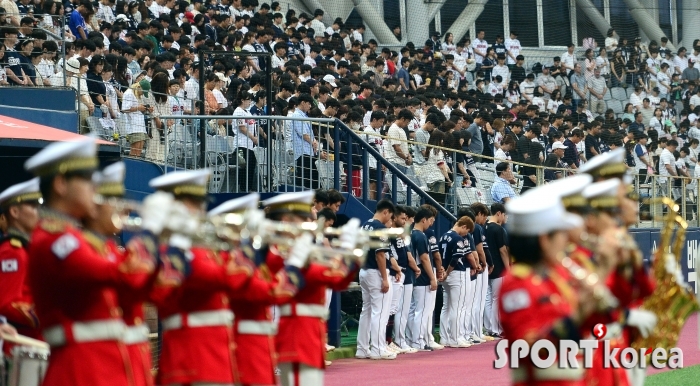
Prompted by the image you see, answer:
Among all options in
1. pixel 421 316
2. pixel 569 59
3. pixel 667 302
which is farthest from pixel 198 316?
pixel 569 59

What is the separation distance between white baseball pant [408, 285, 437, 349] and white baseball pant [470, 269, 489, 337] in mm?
1040

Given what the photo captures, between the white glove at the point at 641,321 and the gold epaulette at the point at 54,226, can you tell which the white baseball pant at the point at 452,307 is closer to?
the white glove at the point at 641,321

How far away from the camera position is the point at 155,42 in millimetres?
18438

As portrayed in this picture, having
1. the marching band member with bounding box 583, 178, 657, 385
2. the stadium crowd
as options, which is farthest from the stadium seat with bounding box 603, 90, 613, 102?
the marching band member with bounding box 583, 178, 657, 385

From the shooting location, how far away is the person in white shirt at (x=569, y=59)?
1160 inches

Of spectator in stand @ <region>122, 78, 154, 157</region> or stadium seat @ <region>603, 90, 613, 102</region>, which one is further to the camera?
stadium seat @ <region>603, 90, 613, 102</region>

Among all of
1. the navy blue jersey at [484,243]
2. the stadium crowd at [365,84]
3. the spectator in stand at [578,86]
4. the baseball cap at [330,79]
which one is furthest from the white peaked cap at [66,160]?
the spectator in stand at [578,86]

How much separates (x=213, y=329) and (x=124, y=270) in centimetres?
152

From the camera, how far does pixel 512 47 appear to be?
97.4 feet

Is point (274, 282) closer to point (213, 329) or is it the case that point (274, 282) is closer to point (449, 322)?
point (213, 329)

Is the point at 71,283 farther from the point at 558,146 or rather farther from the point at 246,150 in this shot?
the point at 558,146

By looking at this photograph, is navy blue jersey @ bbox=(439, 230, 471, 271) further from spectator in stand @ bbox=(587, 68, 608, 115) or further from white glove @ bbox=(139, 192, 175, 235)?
spectator in stand @ bbox=(587, 68, 608, 115)

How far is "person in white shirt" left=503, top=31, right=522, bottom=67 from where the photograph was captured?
29.6 meters

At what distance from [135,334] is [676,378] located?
7313 mm
